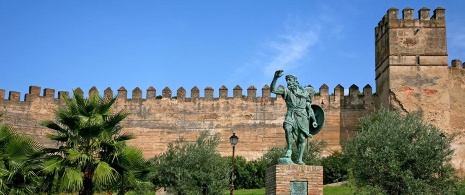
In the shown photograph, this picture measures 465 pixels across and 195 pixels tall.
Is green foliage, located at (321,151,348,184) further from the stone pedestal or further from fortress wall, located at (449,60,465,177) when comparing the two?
the stone pedestal

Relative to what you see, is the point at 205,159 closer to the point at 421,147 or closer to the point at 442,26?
the point at 421,147

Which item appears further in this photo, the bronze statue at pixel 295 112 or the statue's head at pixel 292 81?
the statue's head at pixel 292 81

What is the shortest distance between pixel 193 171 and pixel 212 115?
37.0 feet

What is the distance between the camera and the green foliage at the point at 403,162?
19344 millimetres

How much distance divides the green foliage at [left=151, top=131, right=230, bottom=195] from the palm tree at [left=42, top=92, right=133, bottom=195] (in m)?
6.89

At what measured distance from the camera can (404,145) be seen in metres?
19.8

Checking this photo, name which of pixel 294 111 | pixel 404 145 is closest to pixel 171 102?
pixel 404 145

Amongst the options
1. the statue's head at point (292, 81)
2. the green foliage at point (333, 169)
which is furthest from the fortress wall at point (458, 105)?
the statue's head at point (292, 81)

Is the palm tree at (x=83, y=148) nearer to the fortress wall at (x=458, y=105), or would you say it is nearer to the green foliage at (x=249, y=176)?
the green foliage at (x=249, y=176)

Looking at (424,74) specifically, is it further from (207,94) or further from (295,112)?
(295,112)

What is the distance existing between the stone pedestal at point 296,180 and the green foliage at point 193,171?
11115 millimetres

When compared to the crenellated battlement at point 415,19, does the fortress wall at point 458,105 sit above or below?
below

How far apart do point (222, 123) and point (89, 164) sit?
64.2ft

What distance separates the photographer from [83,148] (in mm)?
14883
